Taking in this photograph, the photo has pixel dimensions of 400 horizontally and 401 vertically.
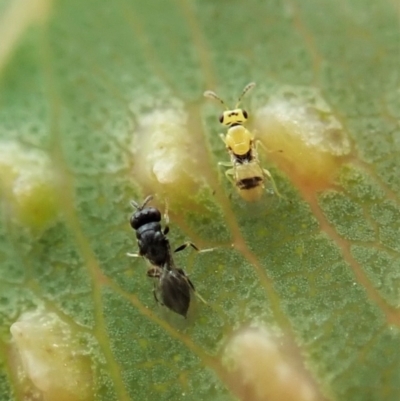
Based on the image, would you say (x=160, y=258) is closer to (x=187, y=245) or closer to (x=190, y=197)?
(x=187, y=245)

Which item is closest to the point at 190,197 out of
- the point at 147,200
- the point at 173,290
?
the point at 147,200

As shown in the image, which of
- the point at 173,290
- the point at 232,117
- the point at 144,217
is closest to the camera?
the point at 173,290

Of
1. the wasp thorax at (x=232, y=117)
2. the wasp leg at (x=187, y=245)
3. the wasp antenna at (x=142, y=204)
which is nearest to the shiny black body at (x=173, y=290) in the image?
the wasp leg at (x=187, y=245)

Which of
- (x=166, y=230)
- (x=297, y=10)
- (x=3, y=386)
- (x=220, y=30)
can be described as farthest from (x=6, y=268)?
(x=297, y=10)

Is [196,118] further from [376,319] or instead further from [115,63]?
[376,319]

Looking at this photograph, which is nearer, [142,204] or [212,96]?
[142,204]

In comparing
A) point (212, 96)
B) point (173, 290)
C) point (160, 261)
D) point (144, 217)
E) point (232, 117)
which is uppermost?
point (212, 96)

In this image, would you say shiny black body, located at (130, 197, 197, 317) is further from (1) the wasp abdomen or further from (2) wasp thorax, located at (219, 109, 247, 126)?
(2) wasp thorax, located at (219, 109, 247, 126)
